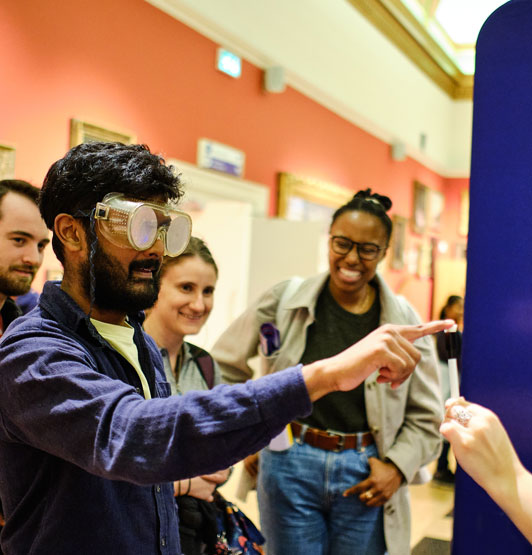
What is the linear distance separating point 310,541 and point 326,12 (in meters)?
5.02

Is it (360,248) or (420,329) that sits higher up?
(360,248)

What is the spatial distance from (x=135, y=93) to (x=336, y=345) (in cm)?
241

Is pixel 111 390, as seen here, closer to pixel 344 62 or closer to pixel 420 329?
pixel 420 329

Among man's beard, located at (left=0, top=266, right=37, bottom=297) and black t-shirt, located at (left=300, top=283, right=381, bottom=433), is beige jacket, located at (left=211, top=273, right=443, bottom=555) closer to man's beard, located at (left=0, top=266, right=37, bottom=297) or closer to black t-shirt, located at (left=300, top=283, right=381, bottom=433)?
black t-shirt, located at (left=300, top=283, right=381, bottom=433)

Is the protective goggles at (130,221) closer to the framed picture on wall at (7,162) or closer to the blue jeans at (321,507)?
the blue jeans at (321,507)

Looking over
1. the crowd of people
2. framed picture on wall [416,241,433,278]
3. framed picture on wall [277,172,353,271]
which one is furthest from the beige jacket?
framed picture on wall [416,241,433,278]

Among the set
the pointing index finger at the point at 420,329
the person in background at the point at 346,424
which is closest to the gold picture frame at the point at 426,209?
the person in background at the point at 346,424

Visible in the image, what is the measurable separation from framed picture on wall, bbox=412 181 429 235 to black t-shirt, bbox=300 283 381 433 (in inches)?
277

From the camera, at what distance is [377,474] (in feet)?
7.11

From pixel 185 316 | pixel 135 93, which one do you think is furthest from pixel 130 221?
pixel 135 93

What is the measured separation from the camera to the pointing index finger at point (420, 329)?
1.21m

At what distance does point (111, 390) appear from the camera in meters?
1.05

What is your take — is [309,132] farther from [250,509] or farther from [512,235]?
[512,235]

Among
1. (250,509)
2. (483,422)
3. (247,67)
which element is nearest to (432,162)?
(247,67)
